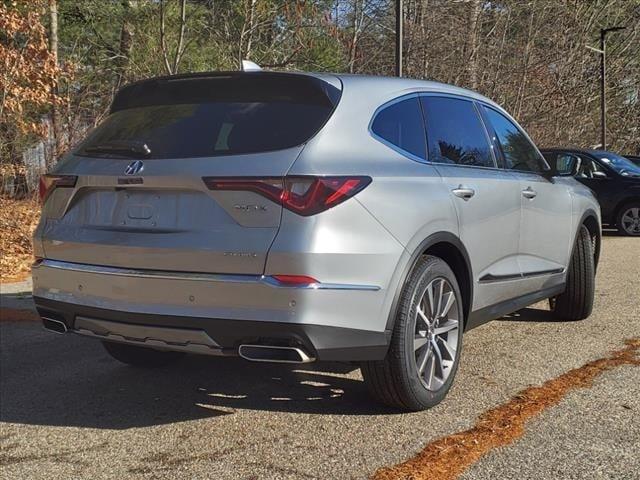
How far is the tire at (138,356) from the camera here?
471 cm

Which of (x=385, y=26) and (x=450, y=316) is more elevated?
(x=385, y=26)

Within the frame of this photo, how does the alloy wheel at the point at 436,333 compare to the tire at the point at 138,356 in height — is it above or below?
above

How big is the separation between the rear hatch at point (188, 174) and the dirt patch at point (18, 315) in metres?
2.94

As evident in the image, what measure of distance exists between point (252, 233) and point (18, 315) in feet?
13.9

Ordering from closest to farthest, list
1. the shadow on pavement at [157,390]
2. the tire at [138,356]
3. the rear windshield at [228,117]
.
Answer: the rear windshield at [228,117]
the shadow on pavement at [157,390]
the tire at [138,356]

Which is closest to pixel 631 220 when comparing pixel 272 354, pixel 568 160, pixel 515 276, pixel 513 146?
pixel 568 160

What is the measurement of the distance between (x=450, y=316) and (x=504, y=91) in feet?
62.1

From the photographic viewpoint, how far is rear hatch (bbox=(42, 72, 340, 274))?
3.20 meters

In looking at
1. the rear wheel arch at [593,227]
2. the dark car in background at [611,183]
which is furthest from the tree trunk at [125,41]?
the rear wheel arch at [593,227]

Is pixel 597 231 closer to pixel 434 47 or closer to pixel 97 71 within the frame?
pixel 97 71

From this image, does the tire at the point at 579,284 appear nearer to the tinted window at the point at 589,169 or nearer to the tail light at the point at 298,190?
the tail light at the point at 298,190

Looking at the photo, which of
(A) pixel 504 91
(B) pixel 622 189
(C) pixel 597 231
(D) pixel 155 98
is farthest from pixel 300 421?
(A) pixel 504 91

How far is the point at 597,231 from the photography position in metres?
6.27

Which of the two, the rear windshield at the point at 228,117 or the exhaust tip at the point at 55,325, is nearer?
the rear windshield at the point at 228,117
